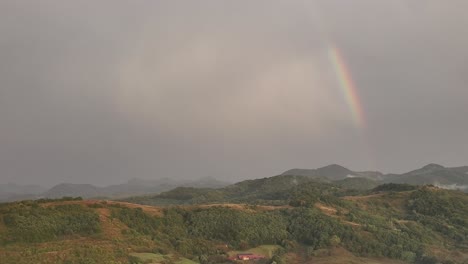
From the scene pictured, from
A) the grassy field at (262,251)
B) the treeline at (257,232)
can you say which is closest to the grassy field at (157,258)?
the treeline at (257,232)

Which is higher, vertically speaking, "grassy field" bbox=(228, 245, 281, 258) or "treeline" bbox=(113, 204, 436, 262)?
"treeline" bbox=(113, 204, 436, 262)

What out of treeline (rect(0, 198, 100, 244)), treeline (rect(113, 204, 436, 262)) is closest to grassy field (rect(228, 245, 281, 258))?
treeline (rect(113, 204, 436, 262))

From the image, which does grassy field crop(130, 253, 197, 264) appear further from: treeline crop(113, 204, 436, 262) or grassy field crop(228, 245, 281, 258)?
grassy field crop(228, 245, 281, 258)

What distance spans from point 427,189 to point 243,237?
77685mm

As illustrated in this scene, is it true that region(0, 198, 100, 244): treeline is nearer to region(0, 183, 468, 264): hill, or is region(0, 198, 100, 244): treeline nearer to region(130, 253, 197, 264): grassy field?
region(0, 183, 468, 264): hill

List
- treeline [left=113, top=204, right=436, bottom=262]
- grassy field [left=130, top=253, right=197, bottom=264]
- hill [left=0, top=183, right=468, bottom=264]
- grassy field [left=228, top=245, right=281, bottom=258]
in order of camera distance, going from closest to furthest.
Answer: hill [left=0, top=183, right=468, bottom=264] → grassy field [left=130, top=253, right=197, bottom=264] → treeline [left=113, top=204, right=436, bottom=262] → grassy field [left=228, top=245, right=281, bottom=258]

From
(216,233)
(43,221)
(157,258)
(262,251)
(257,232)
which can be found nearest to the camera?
(157,258)

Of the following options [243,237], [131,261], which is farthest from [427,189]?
[131,261]

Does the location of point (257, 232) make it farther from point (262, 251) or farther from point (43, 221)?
point (43, 221)

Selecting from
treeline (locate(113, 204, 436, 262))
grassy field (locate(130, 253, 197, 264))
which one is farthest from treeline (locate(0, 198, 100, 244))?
grassy field (locate(130, 253, 197, 264))

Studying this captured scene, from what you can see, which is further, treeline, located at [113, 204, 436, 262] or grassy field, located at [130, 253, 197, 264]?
treeline, located at [113, 204, 436, 262]

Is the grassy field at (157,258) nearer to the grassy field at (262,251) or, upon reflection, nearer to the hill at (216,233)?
the hill at (216,233)

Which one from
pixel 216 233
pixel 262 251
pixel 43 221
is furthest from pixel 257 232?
pixel 43 221

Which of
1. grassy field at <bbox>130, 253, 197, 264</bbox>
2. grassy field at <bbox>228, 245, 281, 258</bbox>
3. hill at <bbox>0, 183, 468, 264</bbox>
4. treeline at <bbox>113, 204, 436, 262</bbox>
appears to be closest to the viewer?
hill at <bbox>0, 183, 468, 264</bbox>
